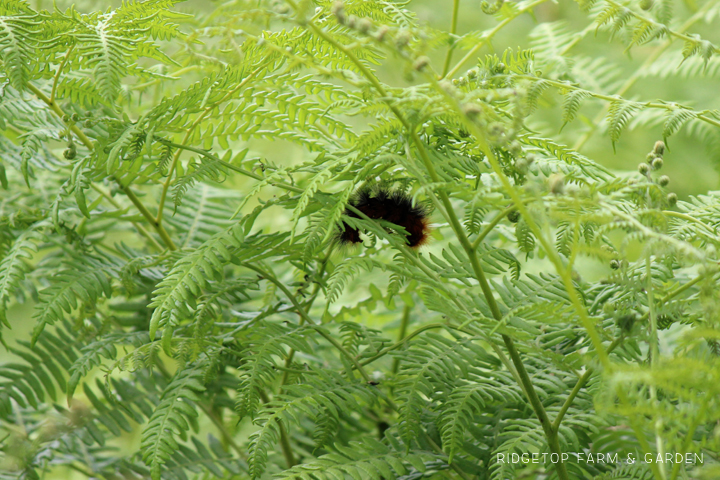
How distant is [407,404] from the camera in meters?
0.79

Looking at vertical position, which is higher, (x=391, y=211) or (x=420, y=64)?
(x=420, y=64)

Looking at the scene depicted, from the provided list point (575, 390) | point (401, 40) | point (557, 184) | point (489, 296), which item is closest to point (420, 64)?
point (401, 40)

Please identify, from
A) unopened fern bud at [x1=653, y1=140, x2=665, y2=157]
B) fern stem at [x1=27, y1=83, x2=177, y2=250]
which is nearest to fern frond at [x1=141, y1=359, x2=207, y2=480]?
fern stem at [x1=27, y1=83, x2=177, y2=250]

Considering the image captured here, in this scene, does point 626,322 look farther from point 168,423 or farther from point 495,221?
point 168,423

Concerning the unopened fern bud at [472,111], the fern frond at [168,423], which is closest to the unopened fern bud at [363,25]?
the unopened fern bud at [472,111]

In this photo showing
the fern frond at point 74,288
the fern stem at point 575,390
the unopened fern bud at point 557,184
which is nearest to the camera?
the unopened fern bud at point 557,184

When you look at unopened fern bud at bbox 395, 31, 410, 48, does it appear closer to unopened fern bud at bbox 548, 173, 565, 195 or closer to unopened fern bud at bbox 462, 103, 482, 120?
unopened fern bud at bbox 462, 103, 482, 120

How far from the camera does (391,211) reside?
90cm

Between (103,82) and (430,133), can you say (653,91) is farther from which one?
(103,82)

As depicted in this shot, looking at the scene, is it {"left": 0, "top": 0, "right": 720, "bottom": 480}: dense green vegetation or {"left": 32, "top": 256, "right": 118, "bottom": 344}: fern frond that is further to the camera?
{"left": 32, "top": 256, "right": 118, "bottom": 344}: fern frond

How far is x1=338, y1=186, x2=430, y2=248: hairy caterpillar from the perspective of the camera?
0.89 metres

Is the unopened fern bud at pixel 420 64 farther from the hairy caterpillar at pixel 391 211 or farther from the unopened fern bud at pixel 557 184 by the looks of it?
the hairy caterpillar at pixel 391 211

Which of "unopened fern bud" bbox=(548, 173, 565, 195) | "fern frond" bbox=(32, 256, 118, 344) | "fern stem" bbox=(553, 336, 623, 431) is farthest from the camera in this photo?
"fern frond" bbox=(32, 256, 118, 344)

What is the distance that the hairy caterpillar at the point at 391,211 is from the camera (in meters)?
0.89
